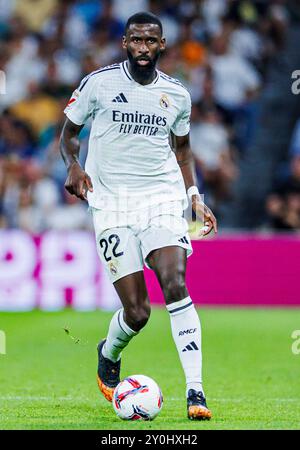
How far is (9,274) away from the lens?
15.9 m

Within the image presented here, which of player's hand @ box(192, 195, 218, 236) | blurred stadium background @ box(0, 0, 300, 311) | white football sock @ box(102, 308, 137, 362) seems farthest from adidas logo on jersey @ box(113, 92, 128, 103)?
blurred stadium background @ box(0, 0, 300, 311)

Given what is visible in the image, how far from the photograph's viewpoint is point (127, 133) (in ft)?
25.5

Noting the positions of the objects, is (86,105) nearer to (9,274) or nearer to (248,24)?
(9,274)

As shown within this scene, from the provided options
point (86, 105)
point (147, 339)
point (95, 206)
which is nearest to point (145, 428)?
point (95, 206)

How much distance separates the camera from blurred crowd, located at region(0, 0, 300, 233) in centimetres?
1719

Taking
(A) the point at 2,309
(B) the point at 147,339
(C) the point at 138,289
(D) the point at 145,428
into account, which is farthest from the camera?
(A) the point at 2,309

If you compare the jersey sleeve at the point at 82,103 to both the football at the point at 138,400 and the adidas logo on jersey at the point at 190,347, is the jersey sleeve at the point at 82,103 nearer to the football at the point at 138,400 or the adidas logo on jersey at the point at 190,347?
the adidas logo on jersey at the point at 190,347

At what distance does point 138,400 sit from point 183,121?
6.85 feet

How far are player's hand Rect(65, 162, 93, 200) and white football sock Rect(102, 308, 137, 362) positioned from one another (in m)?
1.01

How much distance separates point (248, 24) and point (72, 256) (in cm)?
625

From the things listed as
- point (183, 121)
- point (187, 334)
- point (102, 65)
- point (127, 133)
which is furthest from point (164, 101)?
point (102, 65)

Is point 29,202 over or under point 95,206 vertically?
under
